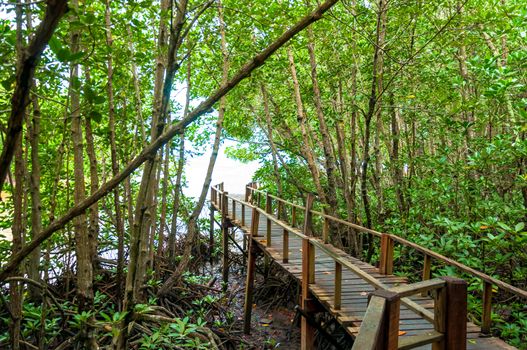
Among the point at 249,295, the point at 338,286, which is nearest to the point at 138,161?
the point at 338,286

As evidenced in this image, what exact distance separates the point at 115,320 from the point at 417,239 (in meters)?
5.16

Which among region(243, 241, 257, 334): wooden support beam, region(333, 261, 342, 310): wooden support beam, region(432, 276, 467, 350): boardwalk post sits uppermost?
region(432, 276, 467, 350): boardwalk post

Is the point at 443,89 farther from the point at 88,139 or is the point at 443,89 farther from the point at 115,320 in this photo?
the point at 115,320

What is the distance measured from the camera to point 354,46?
8.00 m

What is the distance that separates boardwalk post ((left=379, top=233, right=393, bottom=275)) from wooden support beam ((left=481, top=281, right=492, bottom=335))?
171 cm

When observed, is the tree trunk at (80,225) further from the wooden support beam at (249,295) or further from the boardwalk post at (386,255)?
the wooden support beam at (249,295)

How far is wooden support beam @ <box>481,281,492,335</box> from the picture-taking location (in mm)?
3831

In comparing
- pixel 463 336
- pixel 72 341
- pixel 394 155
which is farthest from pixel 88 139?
pixel 394 155

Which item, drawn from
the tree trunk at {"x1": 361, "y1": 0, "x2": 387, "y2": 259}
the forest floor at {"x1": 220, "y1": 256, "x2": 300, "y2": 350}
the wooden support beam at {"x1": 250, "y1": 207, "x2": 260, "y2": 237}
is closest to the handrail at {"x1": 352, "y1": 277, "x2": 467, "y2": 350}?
the tree trunk at {"x1": 361, "y1": 0, "x2": 387, "y2": 259}

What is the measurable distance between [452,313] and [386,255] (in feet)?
11.7

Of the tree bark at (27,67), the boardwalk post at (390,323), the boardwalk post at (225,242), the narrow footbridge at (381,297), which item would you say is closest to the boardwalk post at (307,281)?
the narrow footbridge at (381,297)

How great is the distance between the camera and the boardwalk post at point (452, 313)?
7.51 feet

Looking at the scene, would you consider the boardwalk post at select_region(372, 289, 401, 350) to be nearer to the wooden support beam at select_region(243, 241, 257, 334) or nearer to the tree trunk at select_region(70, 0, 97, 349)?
the tree trunk at select_region(70, 0, 97, 349)

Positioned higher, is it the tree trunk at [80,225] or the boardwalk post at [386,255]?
the tree trunk at [80,225]
